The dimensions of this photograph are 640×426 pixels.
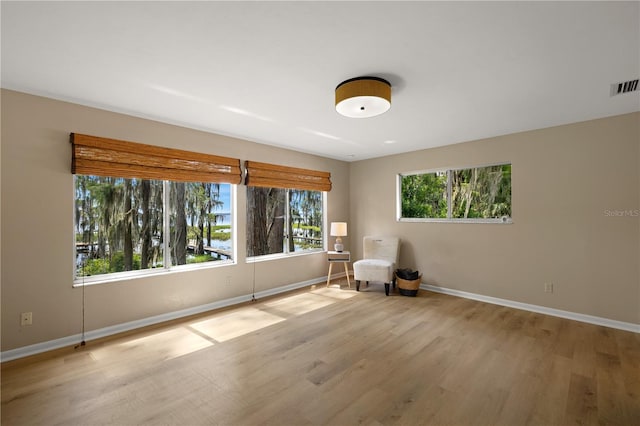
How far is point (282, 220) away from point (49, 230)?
120 inches

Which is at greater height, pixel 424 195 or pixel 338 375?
pixel 424 195

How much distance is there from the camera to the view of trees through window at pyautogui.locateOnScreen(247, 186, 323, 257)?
4.59m

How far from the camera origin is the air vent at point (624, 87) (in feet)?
8.30

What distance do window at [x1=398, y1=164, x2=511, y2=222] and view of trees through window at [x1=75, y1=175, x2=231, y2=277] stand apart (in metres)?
3.24

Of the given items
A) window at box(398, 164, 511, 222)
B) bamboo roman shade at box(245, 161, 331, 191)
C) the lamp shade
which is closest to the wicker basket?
window at box(398, 164, 511, 222)

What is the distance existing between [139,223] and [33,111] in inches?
56.7

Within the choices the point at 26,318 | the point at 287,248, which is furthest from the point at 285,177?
the point at 26,318

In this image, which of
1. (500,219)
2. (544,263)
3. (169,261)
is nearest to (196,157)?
(169,261)

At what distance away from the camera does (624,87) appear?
102 inches

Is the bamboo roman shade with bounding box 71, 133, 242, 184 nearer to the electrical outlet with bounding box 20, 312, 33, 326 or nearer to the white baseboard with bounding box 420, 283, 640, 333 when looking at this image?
the electrical outlet with bounding box 20, 312, 33, 326

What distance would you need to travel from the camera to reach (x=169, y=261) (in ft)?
12.1

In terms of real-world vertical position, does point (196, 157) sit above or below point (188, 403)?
above

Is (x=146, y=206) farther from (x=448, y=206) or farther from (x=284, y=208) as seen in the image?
(x=448, y=206)

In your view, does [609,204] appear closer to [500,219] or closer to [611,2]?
[500,219]
